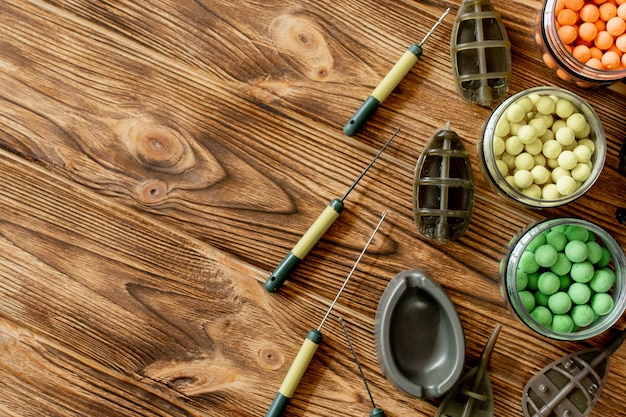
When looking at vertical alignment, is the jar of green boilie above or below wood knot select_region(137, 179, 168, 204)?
above

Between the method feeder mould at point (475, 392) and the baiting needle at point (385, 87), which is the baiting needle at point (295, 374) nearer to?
the method feeder mould at point (475, 392)

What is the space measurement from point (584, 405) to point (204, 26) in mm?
782

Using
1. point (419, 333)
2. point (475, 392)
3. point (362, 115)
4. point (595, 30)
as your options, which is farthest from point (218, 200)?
point (595, 30)

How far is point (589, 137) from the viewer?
807 mm

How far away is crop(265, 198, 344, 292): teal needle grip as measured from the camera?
839 mm

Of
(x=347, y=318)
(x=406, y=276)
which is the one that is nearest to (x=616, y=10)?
(x=406, y=276)

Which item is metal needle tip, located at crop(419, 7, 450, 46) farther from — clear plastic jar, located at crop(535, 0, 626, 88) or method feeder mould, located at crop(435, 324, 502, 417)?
method feeder mould, located at crop(435, 324, 502, 417)

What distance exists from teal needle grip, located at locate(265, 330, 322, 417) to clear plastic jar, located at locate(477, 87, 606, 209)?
0.34 m

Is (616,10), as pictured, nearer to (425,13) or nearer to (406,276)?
(425,13)

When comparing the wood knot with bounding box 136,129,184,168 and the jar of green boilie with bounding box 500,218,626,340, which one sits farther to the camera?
the wood knot with bounding box 136,129,184,168

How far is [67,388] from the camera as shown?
0.87m

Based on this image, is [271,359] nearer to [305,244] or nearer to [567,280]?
[305,244]

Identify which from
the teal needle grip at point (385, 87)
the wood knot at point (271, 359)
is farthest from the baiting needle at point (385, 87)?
the wood knot at point (271, 359)

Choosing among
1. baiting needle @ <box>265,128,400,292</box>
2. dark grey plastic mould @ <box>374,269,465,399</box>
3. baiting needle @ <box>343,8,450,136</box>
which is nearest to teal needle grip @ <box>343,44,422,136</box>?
baiting needle @ <box>343,8,450,136</box>
